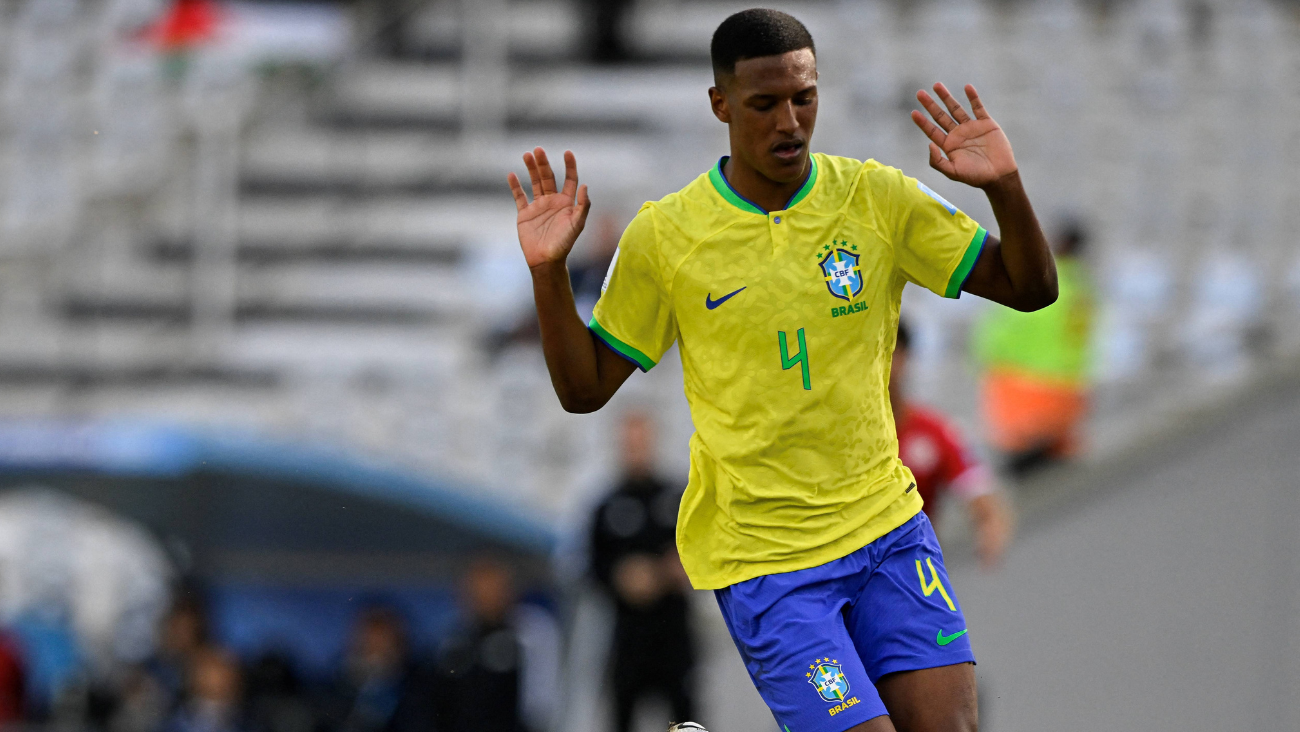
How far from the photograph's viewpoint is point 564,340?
408 cm

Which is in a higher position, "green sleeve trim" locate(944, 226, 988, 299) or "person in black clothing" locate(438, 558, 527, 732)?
"green sleeve trim" locate(944, 226, 988, 299)

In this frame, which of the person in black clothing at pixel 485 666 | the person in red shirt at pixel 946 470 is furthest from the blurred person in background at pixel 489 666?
the person in red shirt at pixel 946 470

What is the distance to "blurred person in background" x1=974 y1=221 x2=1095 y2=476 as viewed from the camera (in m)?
8.94

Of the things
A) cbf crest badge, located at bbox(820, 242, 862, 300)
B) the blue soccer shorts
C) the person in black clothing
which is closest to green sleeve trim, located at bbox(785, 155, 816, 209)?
cbf crest badge, located at bbox(820, 242, 862, 300)

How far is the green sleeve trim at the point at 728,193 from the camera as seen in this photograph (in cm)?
405

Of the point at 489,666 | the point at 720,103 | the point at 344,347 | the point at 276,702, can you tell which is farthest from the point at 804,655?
the point at 344,347

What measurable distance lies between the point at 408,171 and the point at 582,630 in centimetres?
489

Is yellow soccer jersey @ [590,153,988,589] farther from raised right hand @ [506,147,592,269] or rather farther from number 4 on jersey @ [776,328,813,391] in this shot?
raised right hand @ [506,147,592,269]

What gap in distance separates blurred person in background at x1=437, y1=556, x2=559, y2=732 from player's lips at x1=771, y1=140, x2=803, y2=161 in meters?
5.38

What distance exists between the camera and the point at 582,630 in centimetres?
965

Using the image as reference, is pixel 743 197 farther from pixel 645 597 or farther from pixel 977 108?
pixel 645 597

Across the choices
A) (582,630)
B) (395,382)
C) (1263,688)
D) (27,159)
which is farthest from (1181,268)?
(27,159)

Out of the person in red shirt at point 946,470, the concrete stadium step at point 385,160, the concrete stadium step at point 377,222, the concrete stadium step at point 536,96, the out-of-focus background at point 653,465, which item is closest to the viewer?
the person in red shirt at point 946,470

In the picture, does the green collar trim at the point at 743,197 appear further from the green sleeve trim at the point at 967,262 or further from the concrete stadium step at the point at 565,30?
the concrete stadium step at the point at 565,30
